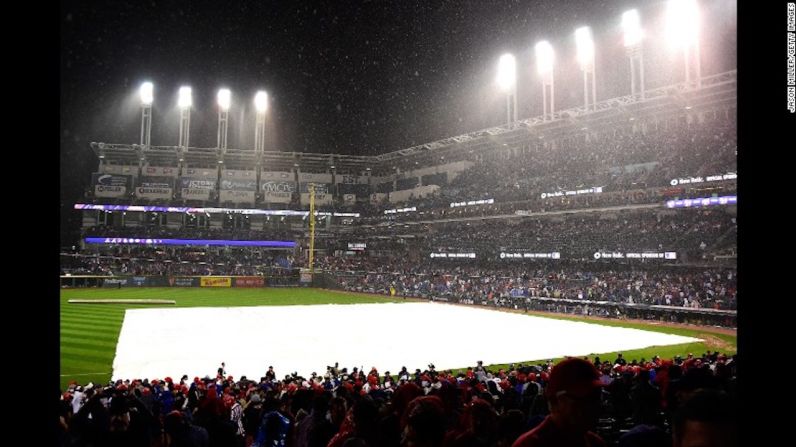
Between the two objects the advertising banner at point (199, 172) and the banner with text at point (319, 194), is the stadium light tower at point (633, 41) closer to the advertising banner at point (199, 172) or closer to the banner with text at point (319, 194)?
the banner with text at point (319, 194)

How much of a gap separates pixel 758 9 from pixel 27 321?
2809 millimetres

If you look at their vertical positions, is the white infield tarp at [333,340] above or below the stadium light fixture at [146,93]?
below

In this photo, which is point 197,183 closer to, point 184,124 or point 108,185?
point 184,124

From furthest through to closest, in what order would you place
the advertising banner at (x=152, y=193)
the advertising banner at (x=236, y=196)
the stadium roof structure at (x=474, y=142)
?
the advertising banner at (x=236, y=196)
the advertising banner at (x=152, y=193)
the stadium roof structure at (x=474, y=142)

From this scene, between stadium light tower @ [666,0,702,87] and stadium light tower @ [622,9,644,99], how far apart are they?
3205 millimetres

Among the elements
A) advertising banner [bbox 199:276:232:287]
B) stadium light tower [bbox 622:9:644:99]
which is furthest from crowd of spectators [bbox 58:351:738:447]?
advertising banner [bbox 199:276:232:287]

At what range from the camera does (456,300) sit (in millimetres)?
54000

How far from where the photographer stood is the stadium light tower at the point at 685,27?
46750mm

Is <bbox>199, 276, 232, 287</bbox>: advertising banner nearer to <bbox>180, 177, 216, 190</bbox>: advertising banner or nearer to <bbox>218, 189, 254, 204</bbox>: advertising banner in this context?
<bbox>218, 189, 254, 204</bbox>: advertising banner

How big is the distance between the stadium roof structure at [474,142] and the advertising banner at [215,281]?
101 ft

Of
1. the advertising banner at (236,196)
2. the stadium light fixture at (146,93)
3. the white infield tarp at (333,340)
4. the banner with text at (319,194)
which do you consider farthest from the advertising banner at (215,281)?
the stadium light fixture at (146,93)

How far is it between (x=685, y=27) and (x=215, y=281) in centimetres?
5649

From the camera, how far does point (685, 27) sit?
4881cm

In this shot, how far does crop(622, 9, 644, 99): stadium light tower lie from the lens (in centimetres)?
5019
